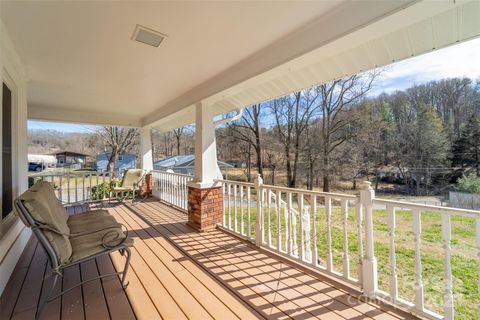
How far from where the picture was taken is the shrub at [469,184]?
7.59 m

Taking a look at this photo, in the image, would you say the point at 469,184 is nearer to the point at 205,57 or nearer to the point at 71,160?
the point at 205,57

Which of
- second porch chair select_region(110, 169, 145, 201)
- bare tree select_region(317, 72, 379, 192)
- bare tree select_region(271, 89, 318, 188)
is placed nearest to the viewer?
second porch chair select_region(110, 169, 145, 201)

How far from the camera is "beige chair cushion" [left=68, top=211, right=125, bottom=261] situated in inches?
79.6

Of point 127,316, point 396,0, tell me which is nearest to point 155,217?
point 127,316

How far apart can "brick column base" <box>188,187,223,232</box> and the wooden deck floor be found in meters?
0.68

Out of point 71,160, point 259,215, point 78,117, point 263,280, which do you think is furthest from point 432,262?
point 71,160

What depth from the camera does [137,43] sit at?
8.23ft

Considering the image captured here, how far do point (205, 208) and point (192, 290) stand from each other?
176 centimetres

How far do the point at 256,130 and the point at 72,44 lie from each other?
1260cm

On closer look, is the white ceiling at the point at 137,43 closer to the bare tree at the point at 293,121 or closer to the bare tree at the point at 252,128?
the bare tree at the point at 293,121

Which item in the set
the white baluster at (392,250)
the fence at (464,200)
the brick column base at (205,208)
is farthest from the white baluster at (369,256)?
the fence at (464,200)

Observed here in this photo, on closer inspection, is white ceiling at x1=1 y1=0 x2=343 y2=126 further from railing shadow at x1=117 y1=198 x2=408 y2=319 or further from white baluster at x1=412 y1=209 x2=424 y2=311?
railing shadow at x1=117 y1=198 x2=408 y2=319

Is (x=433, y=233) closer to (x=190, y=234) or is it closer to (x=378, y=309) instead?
(x=378, y=309)

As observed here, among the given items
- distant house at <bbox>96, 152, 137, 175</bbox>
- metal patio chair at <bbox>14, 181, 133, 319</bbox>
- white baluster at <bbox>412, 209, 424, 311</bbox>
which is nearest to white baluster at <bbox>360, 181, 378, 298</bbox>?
white baluster at <bbox>412, 209, 424, 311</bbox>
